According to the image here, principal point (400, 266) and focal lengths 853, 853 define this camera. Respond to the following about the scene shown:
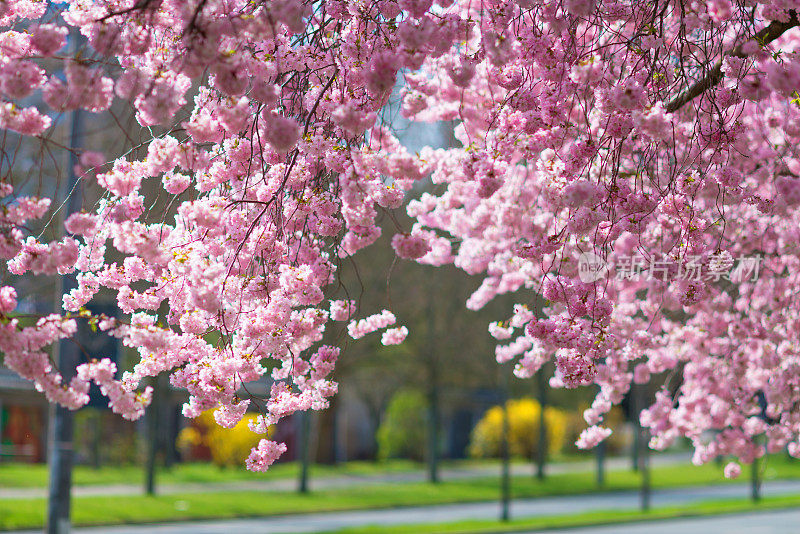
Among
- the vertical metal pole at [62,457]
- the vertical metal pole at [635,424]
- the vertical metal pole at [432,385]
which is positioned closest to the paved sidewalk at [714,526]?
the vertical metal pole at [635,424]

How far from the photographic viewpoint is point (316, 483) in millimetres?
23453

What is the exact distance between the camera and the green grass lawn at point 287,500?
15125mm

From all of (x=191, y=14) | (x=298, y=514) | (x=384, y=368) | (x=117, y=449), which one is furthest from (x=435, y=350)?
(x=191, y=14)

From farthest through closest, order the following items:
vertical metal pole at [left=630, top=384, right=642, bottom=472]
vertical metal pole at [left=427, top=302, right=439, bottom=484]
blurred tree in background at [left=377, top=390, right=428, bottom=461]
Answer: blurred tree in background at [left=377, top=390, right=428, bottom=461], vertical metal pole at [left=427, top=302, right=439, bottom=484], vertical metal pole at [left=630, top=384, right=642, bottom=472]

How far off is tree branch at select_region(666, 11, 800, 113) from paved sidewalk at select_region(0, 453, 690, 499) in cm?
1488

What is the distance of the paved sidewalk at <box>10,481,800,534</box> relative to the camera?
15.4m

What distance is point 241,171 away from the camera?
4754mm

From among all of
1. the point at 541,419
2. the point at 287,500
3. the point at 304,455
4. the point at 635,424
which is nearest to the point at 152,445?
the point at 287,500

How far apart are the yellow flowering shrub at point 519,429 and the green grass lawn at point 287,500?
A: 249cm

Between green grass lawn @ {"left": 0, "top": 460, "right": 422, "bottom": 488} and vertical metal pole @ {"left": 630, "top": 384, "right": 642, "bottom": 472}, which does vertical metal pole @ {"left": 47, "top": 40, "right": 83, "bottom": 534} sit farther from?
vertical metal pole @ {"left": 630, "top": 384, "right": 642, "bottom": 472}

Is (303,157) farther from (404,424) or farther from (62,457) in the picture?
(404,424)

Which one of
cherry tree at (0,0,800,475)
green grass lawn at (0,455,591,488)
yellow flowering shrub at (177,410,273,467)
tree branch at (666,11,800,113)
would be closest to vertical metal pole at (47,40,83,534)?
cherry tree at (0,0,800,475)

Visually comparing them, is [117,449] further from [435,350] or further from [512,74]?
[512,74]

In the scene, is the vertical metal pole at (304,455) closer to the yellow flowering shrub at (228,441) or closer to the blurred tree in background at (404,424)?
the yellow flowering shrub at (228,441)
